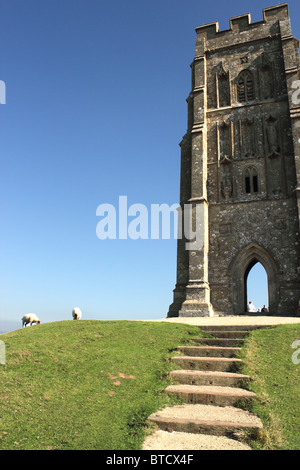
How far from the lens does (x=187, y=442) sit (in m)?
4.44

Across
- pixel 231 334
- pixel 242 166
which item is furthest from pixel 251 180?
pixel 231 334

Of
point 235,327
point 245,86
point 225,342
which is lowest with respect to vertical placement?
point 225,342

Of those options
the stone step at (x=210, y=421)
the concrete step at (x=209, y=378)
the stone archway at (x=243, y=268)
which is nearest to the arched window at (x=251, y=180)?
the stone archway at (x=243, y=268)

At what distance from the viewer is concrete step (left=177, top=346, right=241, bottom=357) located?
7.64 meters

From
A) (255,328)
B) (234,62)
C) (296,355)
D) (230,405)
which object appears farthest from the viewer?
(234,62)

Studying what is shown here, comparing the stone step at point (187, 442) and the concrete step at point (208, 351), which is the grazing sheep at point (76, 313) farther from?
the stone step at point (187, 442)

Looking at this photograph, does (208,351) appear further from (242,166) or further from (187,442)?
(242,166)

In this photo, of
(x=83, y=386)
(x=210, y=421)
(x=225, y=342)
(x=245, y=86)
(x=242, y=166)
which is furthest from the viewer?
(x=245, y=86)

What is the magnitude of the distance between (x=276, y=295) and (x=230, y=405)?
1195 centimetres

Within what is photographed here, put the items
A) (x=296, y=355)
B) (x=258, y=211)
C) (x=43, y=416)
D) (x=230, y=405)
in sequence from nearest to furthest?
1. (x=43, y=416)
2. (x=230, y=405)
3. (x=296, y=355)
4. (x=258, y=211)

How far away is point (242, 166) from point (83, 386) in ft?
52.3

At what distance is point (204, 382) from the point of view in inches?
252
